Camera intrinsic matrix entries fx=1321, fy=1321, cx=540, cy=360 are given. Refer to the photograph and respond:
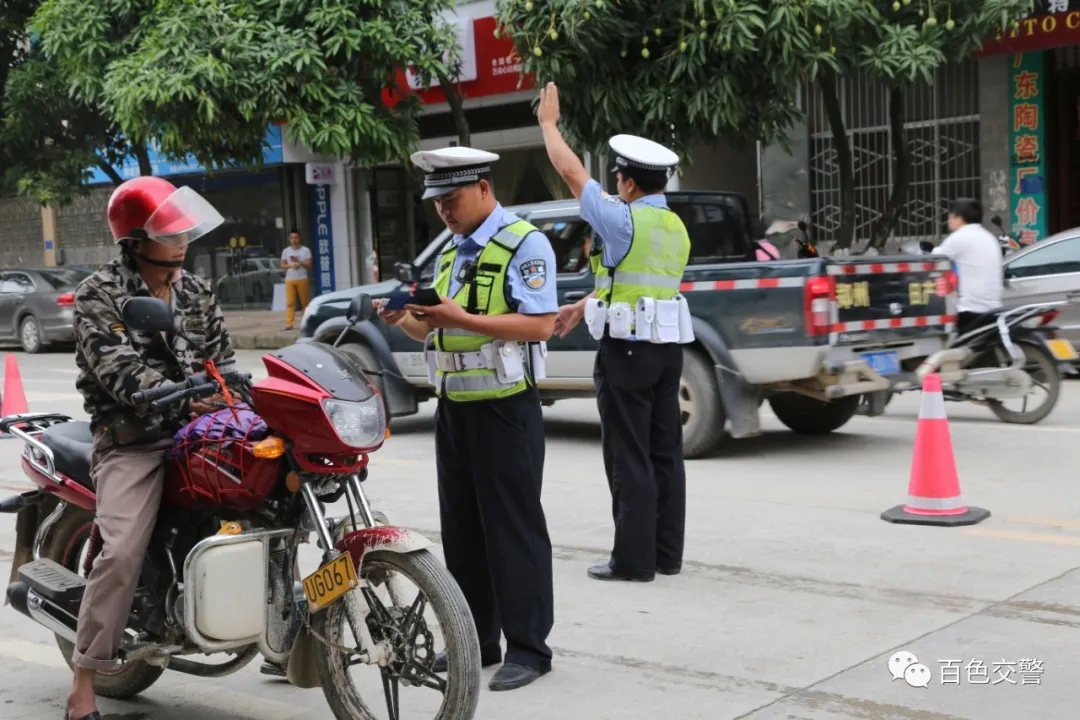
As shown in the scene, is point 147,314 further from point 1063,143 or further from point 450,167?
point 1063,143

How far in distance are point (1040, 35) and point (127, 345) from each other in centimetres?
1511

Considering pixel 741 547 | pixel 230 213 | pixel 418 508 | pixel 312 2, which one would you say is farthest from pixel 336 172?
pixel 741 547

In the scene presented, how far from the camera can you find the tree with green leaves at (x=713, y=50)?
49.0ft

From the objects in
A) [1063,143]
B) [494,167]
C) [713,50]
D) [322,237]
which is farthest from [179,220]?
[322,237]

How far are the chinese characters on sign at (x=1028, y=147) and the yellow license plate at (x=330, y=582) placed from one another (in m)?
15.7

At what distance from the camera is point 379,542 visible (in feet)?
12.8

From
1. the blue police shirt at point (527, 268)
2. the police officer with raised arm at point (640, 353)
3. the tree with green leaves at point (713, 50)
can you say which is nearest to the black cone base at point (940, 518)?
the police officer with raised arm at point (640, 353)

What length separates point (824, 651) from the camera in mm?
5031

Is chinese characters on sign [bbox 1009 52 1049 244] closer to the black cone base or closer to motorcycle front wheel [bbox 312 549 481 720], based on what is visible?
the black cone base

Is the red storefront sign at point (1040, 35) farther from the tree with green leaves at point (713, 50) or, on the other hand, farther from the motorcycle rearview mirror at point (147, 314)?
the motorcycle rearview mirror at point (147, 314)

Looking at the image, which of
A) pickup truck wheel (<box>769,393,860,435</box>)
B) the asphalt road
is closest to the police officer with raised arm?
the asphalt road

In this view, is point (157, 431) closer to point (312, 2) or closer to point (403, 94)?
point (312, 2)

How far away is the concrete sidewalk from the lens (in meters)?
22.0

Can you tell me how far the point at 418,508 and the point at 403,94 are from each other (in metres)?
14.9
